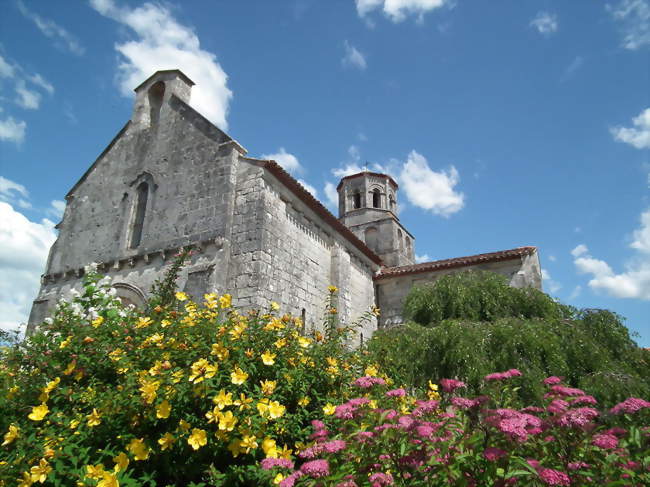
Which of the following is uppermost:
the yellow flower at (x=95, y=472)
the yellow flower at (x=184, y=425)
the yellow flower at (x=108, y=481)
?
the yellow flower at (x=184, y=425)

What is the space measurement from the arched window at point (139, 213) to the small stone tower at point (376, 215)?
1068cm

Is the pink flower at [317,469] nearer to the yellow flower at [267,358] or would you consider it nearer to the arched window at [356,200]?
the yellow flower at [267,358]

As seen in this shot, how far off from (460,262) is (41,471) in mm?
12465

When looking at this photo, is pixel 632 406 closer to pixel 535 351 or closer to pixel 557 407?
pixel 557 407

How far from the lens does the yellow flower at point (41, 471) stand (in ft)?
8.69

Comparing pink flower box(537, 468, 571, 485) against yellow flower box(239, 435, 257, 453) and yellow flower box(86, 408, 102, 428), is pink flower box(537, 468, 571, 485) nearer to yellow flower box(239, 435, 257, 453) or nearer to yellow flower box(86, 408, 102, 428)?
yellow flower box(239, 435, 257, 453)

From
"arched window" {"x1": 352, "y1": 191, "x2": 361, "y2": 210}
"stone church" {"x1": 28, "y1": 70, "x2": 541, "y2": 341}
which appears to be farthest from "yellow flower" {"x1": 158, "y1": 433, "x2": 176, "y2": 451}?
"arched window" {"x1": 352, "y1": 191, "x2": 361, "y2": 210}

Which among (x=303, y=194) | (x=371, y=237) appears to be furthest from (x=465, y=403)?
(x=371, y=237)

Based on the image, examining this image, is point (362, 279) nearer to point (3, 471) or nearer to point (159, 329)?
point (159, 329)

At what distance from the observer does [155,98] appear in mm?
12164


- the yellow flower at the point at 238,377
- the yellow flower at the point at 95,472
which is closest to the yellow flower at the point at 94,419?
the yellow flower at the point at 95,472

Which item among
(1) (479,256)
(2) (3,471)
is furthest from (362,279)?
(2) (3,471)

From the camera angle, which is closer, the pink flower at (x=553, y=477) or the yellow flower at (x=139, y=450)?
the pink flower at (x=553, y=477)

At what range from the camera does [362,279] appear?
13906mm
